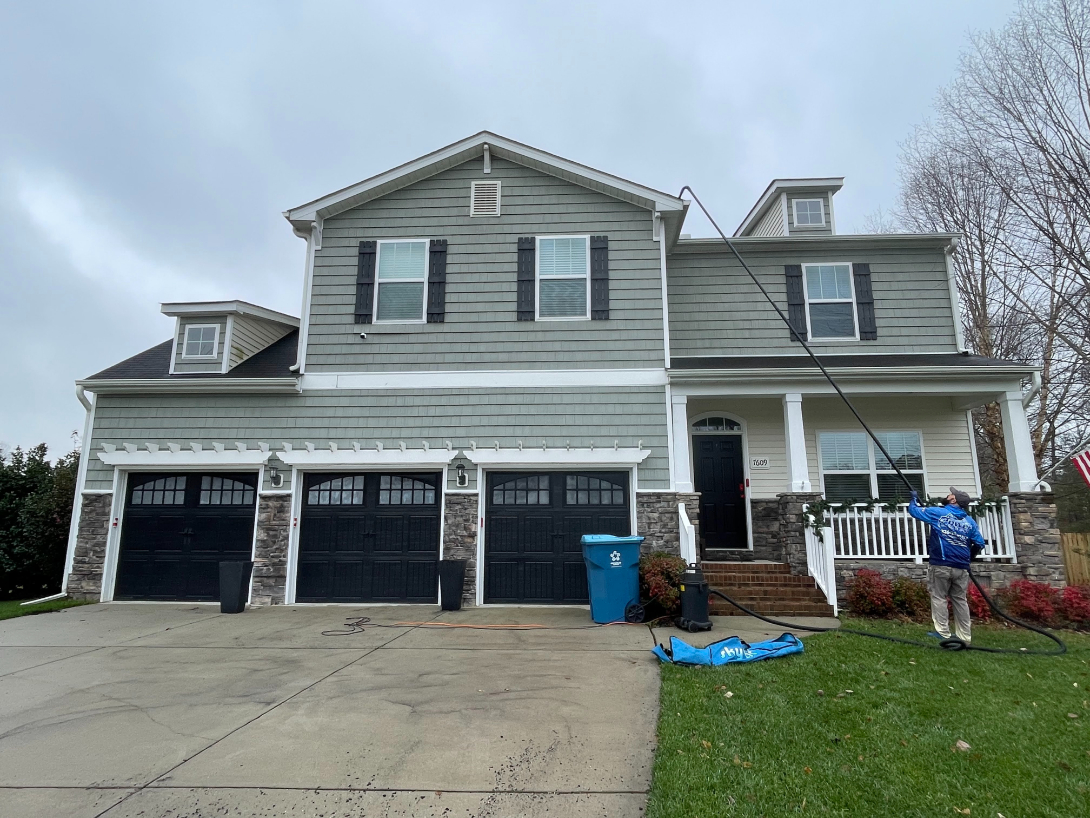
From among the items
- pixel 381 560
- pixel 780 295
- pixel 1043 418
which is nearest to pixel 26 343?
pixel 381 560

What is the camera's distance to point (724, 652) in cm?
587

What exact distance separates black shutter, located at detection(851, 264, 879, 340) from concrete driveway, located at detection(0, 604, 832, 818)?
21.8 ft

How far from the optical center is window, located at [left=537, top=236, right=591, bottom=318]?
34.8 ft

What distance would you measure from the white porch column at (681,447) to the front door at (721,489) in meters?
1.19

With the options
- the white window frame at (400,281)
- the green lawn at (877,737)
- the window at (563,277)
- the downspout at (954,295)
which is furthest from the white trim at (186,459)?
the downspout at (954,295)

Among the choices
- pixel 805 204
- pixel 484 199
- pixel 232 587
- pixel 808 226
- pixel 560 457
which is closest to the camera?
pixel 232 587

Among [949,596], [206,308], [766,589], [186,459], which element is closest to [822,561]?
[766,589]

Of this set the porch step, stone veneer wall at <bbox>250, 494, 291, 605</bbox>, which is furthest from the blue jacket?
stone veneer wall at <bbox>250, 494, 291, 605</bbox>

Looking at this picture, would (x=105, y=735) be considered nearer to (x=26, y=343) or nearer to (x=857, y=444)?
(x=857, y=444)

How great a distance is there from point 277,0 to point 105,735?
46.6 ft

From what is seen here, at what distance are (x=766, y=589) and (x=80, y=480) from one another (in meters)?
11.4

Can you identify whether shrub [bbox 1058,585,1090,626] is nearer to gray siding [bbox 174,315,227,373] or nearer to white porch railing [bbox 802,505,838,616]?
white porch railing [bbox 802,505,838,616]

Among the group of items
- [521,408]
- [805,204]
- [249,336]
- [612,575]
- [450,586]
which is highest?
[805,204]

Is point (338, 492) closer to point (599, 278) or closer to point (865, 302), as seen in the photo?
point (599, 278)
